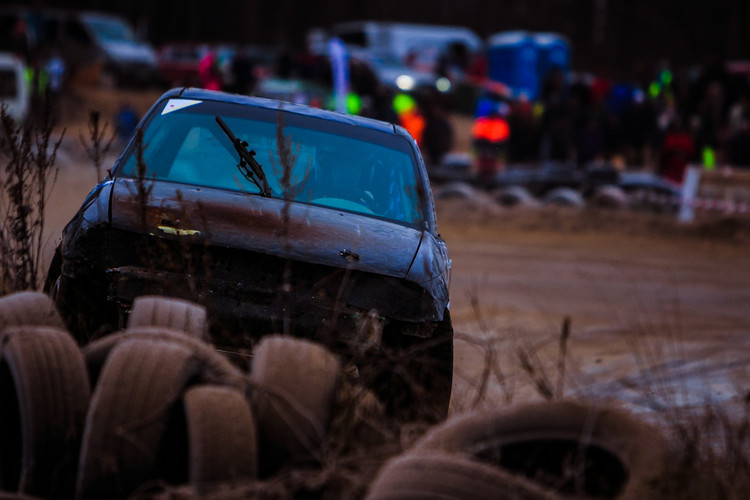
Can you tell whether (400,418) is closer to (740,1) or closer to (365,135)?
(365,135)

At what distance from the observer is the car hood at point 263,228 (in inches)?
190

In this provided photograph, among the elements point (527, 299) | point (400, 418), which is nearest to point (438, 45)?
point (527, 299)

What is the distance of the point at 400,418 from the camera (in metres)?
4.25

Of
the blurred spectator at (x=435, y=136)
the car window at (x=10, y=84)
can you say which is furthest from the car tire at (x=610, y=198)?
the car window at (x=10, y=84)

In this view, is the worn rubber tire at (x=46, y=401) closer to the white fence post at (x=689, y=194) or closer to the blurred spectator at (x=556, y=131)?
the white fence post at (x=689, y=194)

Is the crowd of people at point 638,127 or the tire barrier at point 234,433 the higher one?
the tire barrier at point 234,433

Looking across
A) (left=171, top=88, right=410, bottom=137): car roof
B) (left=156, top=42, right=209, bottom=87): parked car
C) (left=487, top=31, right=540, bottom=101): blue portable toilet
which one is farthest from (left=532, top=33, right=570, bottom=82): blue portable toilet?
(left=171, top=88, right=410, bottom=137): car roof

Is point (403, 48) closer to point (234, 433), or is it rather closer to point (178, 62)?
point (178, 62)

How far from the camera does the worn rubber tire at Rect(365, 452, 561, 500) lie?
294cm

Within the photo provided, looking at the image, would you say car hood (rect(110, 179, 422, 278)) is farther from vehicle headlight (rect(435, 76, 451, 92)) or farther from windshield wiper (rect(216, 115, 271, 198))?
vehicle headlight (rect(435, 76, 451, 92))

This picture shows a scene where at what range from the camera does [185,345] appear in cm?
370

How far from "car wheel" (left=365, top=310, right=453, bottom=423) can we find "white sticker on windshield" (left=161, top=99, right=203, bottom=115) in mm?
2127

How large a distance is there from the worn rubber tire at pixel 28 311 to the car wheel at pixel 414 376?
3.97ft

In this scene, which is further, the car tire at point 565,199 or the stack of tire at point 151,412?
the car tire at point 565,199
